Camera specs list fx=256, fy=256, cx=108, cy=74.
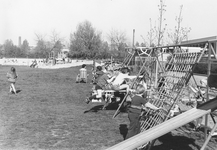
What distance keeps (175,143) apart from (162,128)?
3908mm

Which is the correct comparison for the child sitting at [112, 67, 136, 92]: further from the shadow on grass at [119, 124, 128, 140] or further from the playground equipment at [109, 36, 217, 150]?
the playground equipment at [109, 36, 217, 150]

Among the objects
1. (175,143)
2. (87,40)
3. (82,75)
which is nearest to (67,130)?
(175,143)

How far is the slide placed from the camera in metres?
2.12

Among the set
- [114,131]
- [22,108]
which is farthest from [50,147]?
[22,108]

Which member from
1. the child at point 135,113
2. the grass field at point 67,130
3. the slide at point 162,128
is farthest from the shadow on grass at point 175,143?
the slide at point 162,128

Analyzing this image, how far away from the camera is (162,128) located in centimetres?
226

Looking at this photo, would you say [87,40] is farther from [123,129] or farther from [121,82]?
[123,129]

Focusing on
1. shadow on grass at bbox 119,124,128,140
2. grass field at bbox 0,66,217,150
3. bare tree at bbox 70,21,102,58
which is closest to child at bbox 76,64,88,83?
grass field at bbox 0,66,217,150

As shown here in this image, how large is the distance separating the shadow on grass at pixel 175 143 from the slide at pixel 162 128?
338cm

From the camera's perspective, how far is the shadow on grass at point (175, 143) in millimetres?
5570

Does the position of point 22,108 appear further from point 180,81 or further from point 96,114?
point 180,81

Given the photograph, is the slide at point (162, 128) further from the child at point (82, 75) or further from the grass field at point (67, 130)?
the child at point (82, 75)

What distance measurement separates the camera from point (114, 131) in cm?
680

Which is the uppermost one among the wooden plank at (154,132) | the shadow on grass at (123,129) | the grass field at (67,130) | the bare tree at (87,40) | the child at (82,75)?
the bare tree at (87,40)
